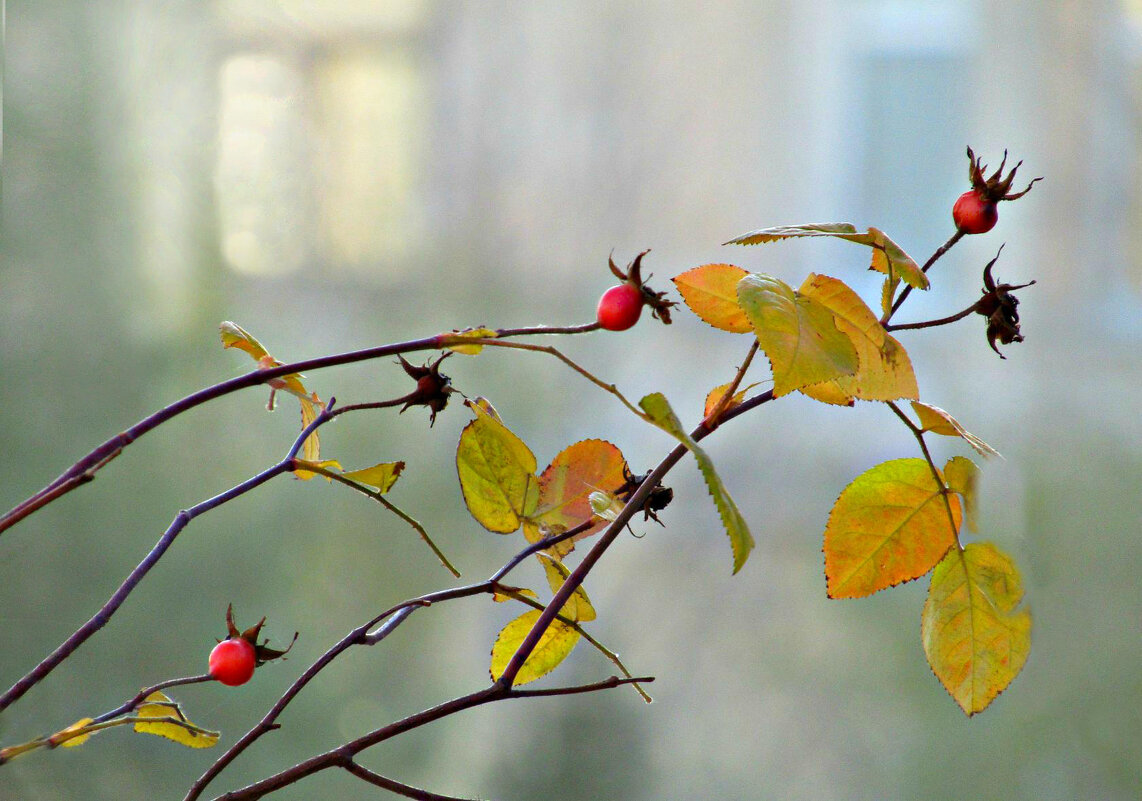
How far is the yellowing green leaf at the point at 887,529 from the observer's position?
19 cm

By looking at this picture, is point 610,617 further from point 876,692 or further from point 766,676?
point 876,692

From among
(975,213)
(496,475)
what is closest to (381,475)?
(496,475)

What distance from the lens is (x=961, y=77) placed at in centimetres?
143

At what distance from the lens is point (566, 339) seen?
141 cm

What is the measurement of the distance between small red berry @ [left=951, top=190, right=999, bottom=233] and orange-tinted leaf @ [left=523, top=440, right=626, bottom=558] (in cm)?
8

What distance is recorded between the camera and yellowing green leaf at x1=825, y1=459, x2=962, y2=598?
193mm

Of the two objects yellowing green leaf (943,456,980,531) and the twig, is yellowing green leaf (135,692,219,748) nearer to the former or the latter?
the twig

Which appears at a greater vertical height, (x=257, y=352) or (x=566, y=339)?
(x=257, y=352)

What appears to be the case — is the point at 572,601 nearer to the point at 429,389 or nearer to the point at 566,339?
the point at 429,389

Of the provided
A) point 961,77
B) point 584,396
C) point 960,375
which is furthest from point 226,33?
point 960,375

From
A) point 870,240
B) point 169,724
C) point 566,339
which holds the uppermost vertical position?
point 870,240

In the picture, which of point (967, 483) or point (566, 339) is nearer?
point (967, 483)


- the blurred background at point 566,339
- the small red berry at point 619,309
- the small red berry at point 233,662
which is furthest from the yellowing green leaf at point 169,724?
the blurred background at point 566,339

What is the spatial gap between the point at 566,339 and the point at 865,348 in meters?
1.24
